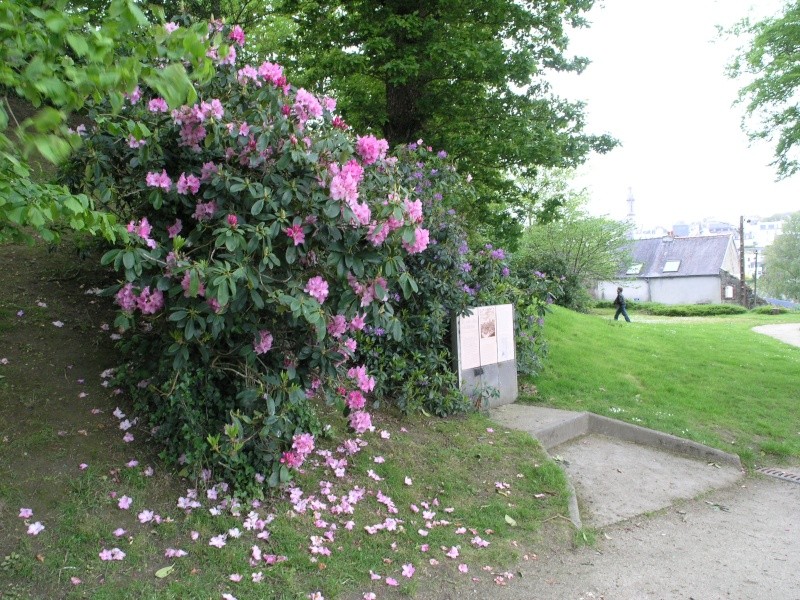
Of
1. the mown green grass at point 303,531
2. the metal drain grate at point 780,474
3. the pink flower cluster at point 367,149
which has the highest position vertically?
the pink flower cluster at point 367,149

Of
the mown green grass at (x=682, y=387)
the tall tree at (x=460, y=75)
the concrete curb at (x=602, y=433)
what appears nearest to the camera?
the concrete curb at (x=602, y=433)

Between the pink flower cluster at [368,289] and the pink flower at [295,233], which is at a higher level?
the pink flower at [295,233]

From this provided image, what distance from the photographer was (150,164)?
4.09 metres

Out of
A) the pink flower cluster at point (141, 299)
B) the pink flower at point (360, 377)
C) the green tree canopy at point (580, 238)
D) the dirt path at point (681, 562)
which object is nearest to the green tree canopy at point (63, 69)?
the pink flower cluster at point (141, 299)

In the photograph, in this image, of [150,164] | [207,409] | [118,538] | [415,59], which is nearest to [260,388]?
[207,409]

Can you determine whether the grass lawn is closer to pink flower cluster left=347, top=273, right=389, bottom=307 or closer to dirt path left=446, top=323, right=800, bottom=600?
dirt path left=446, top=323, right=800, bottom=600

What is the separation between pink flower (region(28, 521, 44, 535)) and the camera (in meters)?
3.35

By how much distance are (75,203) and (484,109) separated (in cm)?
832

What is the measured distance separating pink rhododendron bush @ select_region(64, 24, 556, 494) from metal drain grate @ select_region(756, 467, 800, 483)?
526cm

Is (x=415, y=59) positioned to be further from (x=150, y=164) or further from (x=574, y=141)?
(x=150, y=164)

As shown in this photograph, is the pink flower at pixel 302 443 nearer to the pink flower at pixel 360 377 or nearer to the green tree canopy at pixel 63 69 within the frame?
the pink flower at pixel 360 377

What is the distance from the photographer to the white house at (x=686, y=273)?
57094 mm

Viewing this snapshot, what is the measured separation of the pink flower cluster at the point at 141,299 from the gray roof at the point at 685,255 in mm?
57692

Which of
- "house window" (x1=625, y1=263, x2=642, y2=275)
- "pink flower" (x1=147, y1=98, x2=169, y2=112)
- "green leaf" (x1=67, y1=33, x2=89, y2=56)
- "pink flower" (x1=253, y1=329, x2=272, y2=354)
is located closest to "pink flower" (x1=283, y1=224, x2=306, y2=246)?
"pink flower" (x1=253, y1=329, x2=272, y2=354)
